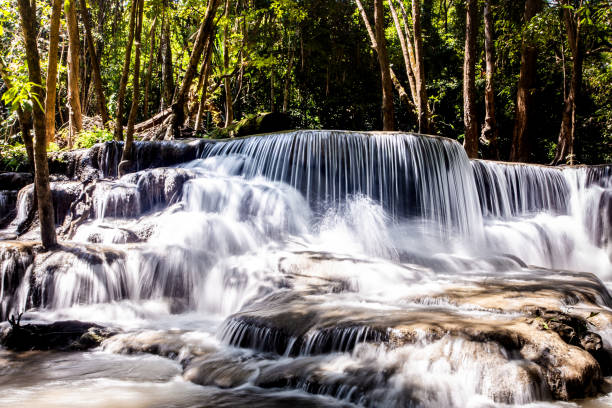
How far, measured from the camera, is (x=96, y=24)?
1038 inches

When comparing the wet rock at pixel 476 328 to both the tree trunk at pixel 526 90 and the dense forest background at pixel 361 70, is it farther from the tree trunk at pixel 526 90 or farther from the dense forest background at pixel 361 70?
the tree trunk at pixel 526 90

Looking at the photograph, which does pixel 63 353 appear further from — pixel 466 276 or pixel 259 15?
pixel 259 15

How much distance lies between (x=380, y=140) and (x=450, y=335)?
718cm

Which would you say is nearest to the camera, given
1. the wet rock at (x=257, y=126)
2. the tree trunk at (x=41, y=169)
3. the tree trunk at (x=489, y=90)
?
the tree trunk at (x=41, y=169)

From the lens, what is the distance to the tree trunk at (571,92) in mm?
13680

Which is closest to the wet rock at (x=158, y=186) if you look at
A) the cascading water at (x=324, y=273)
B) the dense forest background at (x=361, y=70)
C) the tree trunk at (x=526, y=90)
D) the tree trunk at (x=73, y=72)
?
the cascading water at (x=324, y=273)

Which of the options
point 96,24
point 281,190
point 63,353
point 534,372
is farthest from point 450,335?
point 96,24

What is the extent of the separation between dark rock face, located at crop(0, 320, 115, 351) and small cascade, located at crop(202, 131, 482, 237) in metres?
5.50

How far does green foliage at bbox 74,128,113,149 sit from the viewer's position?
15.3m

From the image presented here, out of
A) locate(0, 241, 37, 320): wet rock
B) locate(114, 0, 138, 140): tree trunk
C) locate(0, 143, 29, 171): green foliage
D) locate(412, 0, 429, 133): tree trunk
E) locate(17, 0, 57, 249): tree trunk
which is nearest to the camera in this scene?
locate(0, 241, 37, 320): wet rock

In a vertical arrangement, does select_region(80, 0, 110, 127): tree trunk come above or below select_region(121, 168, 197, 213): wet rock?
above

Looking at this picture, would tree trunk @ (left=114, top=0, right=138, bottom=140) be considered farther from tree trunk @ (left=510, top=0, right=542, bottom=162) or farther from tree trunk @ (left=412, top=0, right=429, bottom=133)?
tree trunk @ (left=510, top=0, right=542, bottom=162)

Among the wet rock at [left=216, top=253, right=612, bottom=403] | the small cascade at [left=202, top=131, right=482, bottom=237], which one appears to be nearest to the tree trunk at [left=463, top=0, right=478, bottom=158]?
the small cascade at [left=202, top=131, right=482, bottom=237]

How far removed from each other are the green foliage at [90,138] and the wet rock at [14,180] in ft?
9.21
